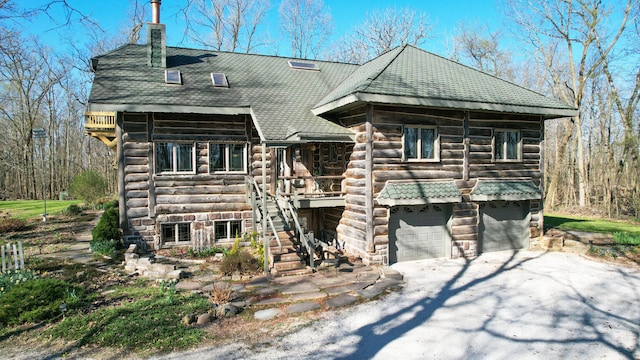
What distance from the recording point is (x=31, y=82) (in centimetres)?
3600

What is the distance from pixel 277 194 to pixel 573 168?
23.5 metres

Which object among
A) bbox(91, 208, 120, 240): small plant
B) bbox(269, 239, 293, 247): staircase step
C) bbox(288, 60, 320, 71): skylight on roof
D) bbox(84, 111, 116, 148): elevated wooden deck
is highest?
bbox(288, 60, 320, 71): skylight on roof

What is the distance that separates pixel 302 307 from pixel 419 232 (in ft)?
18.9

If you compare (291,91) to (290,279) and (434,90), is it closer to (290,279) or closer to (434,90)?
(434,90)

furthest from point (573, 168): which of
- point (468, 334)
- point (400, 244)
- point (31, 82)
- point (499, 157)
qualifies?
point (31, 82)

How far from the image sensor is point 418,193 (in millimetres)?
12469

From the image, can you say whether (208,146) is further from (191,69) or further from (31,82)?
(31,82)

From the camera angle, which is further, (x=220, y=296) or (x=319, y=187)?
(x=319, y=187)

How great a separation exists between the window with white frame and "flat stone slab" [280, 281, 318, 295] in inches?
→ 203

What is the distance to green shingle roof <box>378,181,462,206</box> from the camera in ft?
39.8

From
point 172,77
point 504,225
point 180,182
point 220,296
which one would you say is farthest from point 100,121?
point 504,225

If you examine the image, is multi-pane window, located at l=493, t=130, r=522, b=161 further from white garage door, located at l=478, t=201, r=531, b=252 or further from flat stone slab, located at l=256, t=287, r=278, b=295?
flat stone slab, located at l=256, t=287, r=278, b=295

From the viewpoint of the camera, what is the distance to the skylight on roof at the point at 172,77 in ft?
48.1

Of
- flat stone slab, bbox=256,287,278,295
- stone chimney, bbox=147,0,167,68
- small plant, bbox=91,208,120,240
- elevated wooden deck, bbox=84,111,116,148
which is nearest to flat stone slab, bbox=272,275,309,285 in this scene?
flat stone slab, bbox=256,287,278,295
